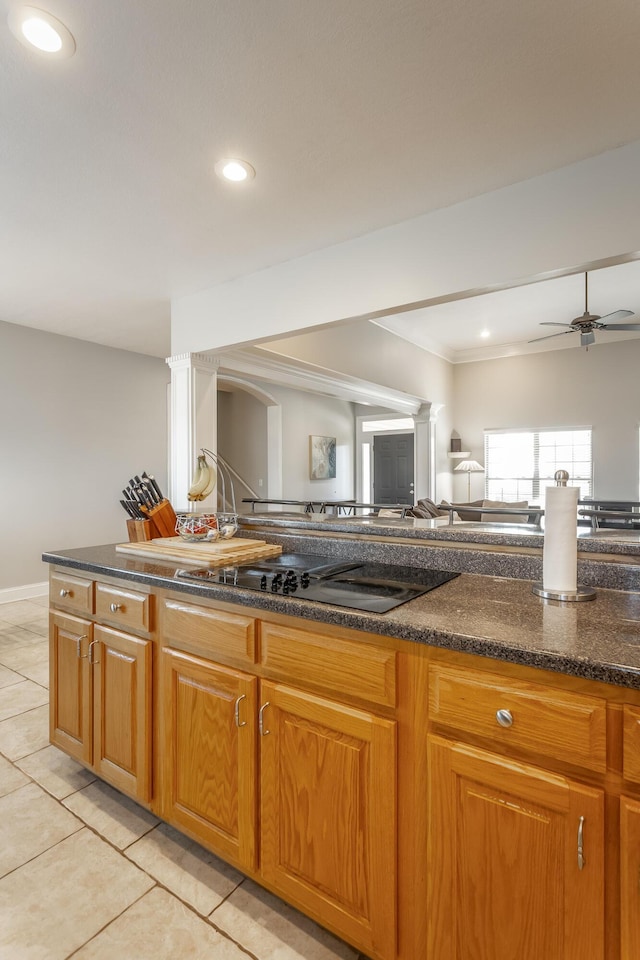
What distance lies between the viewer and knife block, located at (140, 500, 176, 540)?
274cm

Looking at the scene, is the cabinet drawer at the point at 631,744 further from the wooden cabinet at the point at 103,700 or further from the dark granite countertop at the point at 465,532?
the wooden cabinet at the point at 103,700

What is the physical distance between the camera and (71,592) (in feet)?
6.26

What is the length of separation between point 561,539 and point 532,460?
604 centimetres

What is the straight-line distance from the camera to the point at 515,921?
3.10ft

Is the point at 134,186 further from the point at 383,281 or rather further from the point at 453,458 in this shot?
the point at 453,458

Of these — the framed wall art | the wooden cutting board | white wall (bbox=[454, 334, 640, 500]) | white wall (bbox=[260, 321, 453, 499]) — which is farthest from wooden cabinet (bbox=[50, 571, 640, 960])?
white wall (bbox=[454, 334, 640, 500])

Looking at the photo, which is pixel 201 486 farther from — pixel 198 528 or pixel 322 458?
pixel 322 458

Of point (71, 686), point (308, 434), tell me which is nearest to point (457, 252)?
point (71, 686)

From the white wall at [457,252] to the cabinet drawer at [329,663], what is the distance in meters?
1.72

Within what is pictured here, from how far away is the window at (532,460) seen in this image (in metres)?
6.48

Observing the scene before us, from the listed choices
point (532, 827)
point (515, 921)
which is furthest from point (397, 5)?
point (515, 921)

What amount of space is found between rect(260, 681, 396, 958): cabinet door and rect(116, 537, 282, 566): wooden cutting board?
602 millimetres

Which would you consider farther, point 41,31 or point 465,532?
point 465,532

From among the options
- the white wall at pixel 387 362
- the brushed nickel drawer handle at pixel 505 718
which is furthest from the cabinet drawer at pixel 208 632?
the white wall at pixel 387 362
